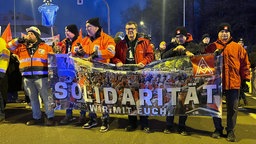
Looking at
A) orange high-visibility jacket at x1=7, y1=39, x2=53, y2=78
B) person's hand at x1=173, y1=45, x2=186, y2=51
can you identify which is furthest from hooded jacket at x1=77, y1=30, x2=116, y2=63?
person's hand at x1=173, y1=45, x2=186, y2=51

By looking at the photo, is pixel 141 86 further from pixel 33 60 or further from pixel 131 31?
pixel 33 60

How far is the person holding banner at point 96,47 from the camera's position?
6.76 m

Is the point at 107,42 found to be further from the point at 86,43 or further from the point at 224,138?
the point at 224,138

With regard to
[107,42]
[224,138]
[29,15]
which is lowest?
[224,138]

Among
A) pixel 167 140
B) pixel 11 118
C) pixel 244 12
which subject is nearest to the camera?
pixel 167 140

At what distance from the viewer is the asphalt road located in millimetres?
6164

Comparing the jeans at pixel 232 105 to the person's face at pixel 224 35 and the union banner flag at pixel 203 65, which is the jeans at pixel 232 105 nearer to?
the union banner flag at pixel 203 65

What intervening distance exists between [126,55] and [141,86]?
2.29 feet

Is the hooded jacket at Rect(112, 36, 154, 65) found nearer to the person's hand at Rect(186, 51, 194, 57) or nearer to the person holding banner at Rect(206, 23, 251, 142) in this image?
the person's hand at Rect(186, 51, 194, 57)

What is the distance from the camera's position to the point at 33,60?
283 inches

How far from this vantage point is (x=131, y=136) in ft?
21.2

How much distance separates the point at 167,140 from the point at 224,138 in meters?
0.97

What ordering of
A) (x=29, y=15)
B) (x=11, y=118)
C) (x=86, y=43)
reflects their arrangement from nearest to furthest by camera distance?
(x=86, y=43), (x=11, y=118), (x=29, y=15)

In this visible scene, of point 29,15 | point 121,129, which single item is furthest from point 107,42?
point 29,15
